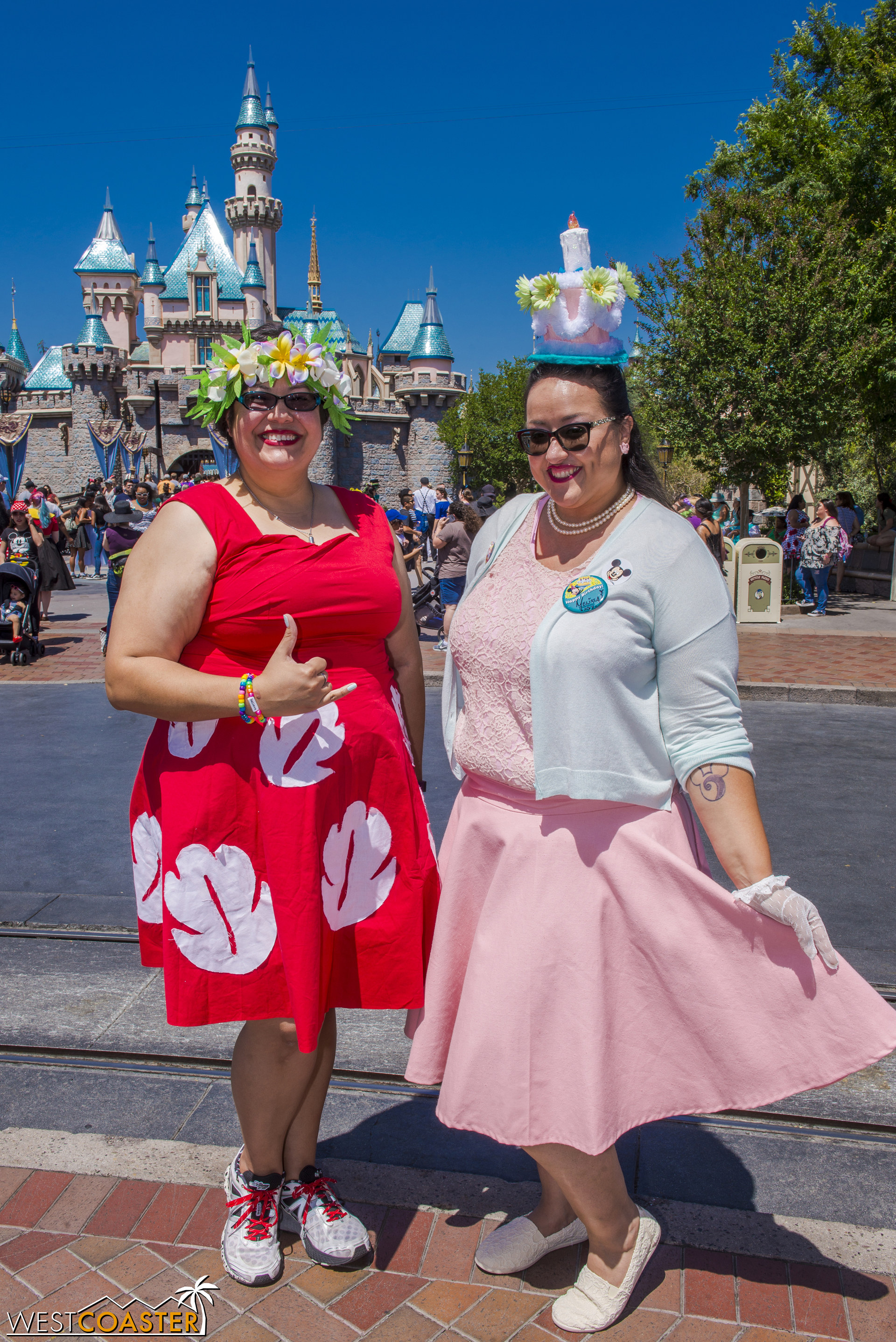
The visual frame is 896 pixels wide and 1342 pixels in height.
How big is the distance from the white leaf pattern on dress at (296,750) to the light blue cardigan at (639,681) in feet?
1.50

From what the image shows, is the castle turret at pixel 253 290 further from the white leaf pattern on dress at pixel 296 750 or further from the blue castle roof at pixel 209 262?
the white leaf pattern on dress at pixel 296 750

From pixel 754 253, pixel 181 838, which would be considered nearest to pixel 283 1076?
pixel 181 838

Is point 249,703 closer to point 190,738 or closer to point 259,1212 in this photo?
point 190,738

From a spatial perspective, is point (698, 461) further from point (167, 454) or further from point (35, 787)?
point (167, 454)

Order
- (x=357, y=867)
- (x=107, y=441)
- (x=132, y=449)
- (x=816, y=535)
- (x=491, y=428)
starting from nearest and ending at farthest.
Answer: (x=357, y=867) < (x=816, y=535) < (x=107, y=441) < (x=132, y=449) < (x=491, y=428)

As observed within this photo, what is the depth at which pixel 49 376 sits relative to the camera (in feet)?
208

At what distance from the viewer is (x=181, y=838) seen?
2.07m

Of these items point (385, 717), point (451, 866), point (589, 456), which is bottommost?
point (451, 866)

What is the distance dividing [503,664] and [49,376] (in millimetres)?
68677

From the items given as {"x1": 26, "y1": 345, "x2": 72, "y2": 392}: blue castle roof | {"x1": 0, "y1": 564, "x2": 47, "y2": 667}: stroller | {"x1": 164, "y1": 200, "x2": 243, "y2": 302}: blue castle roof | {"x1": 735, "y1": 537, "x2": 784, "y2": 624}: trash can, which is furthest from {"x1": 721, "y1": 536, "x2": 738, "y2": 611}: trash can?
{"x1": 26, "y1": 345, "x2": 72, "y2": 392}: blue castle roof

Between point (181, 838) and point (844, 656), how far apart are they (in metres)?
9.88

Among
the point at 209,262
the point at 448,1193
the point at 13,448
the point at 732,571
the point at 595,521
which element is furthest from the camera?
the point at 209,262

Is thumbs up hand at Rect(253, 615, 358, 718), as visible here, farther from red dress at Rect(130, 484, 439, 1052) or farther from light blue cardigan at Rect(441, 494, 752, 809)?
light blue cardigan at Rect(441, 494, 752, 809)

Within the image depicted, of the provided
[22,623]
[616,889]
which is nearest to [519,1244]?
[616,889]
